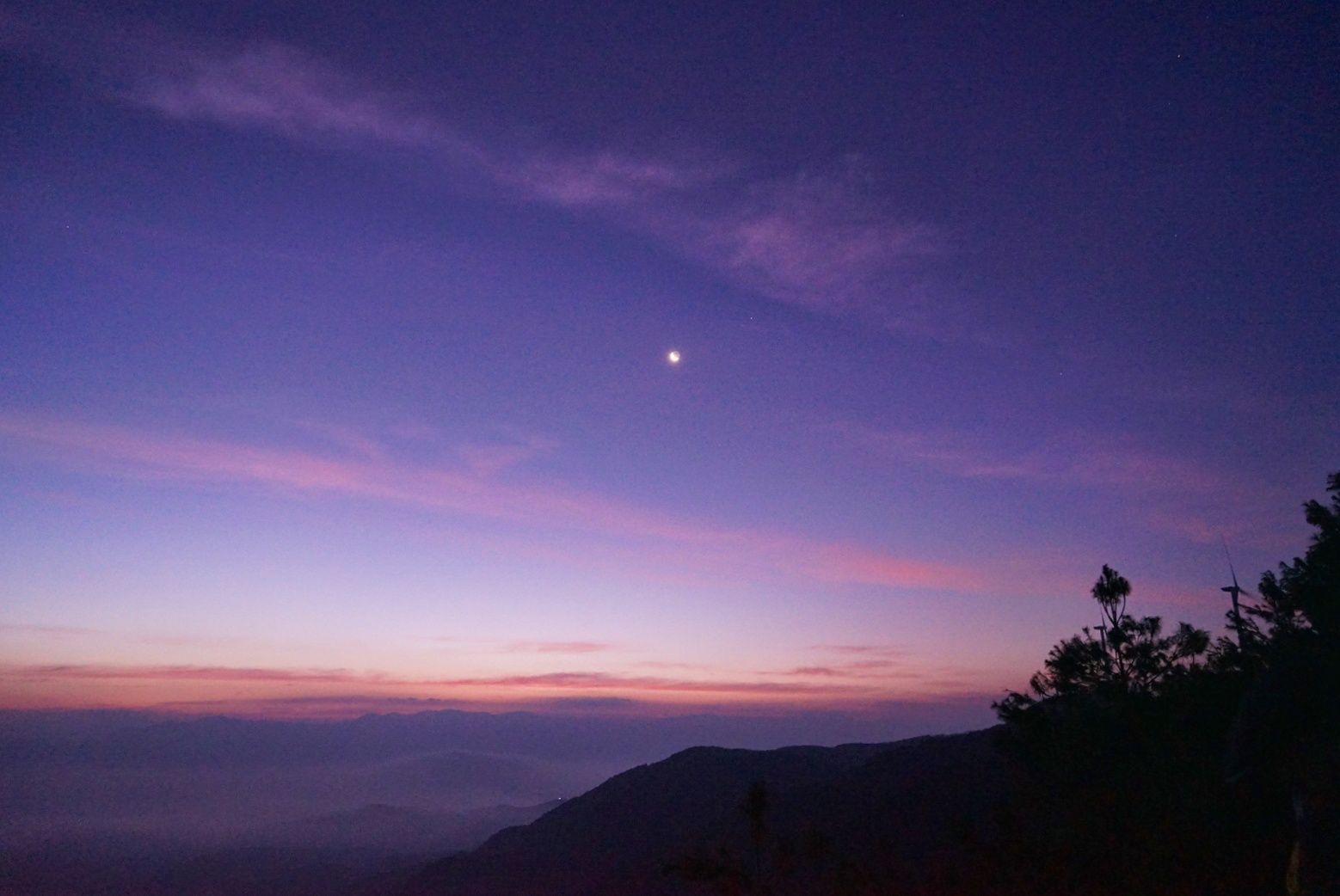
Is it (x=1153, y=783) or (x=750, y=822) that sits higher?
(x=1153, y=783)

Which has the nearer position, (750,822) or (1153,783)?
(1153,783)

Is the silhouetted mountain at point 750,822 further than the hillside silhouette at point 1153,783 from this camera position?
Yes

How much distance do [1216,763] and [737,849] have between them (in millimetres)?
42567

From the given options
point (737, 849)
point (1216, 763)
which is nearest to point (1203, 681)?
point (1216, 763)

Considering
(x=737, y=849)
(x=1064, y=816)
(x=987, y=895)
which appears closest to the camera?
(x=987, y=895)

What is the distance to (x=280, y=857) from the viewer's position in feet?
539

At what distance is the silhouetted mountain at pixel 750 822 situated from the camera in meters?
43.5

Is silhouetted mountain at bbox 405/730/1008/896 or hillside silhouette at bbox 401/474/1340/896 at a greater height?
hillside silhouette at bbox 401/474/1340/896

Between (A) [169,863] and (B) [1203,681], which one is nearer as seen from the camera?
(B) [1203,681]

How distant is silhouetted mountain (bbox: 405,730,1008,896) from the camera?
43531 mm

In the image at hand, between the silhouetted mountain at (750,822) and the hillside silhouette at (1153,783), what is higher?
the hillside silhouette at (1153,783)

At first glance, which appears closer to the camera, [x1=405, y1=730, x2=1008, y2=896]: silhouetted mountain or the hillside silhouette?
the hillside silhouette

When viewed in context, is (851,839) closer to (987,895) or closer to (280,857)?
(987,895)

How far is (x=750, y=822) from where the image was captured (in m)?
41.2
